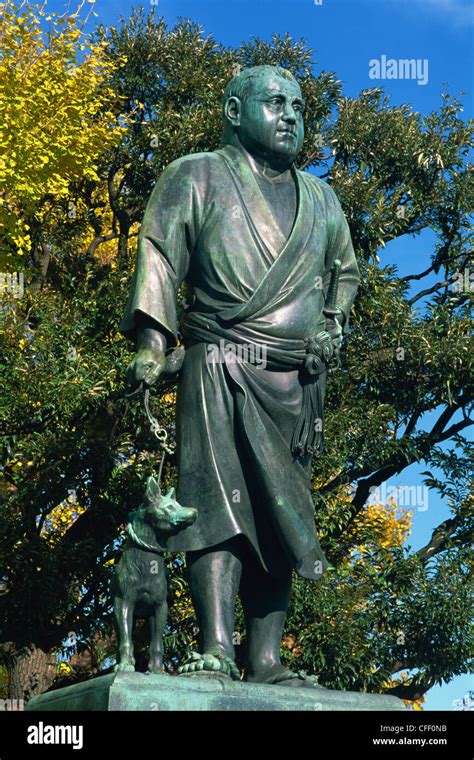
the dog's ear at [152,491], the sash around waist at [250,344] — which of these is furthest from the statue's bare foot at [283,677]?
the sash around waist at [250,344]

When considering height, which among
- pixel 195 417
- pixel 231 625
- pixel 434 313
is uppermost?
pixel 434 313

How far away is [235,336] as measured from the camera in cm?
705

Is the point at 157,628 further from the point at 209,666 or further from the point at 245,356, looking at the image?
the point at 245,356

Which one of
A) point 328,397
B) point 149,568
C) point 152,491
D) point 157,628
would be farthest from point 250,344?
point 328,397

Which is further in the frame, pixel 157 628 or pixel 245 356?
pixel 245 356

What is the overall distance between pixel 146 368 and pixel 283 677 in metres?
1.84

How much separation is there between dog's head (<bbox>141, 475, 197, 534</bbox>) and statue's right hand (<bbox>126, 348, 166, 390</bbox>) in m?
0.59

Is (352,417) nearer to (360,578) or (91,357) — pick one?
(360,578)

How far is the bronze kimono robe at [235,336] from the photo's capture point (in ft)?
22.8

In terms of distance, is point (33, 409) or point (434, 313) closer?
point (33, 409)

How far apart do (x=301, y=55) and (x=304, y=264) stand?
13492 millimetres
